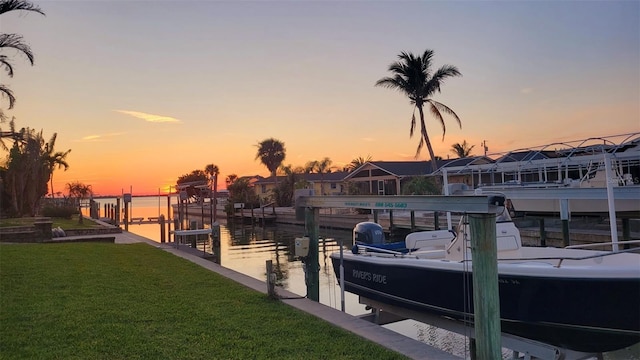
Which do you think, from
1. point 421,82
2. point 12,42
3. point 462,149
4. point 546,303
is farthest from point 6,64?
point 462,149

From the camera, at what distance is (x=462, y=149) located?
69.7m

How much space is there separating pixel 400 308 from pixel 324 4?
11.3 m

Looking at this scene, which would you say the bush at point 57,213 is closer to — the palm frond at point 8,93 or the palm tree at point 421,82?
the palm frond at point 8,93

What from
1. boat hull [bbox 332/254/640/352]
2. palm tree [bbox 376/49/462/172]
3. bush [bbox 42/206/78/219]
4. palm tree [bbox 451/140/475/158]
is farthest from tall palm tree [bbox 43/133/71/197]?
palm tree [bbox 451/140/475/158]

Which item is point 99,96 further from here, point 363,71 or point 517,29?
point 517,29

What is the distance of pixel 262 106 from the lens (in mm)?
22312

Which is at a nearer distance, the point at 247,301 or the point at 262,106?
the point at 247,301

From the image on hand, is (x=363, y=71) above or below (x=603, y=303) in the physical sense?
above

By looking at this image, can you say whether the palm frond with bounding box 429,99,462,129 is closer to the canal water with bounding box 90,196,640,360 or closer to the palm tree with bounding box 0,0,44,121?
the canal water with bounding box 90,196,640,360

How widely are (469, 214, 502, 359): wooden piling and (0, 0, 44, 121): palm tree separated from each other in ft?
50.8

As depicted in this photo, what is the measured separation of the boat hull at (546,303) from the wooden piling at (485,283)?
2.54m

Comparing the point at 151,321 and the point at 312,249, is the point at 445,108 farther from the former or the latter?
the point at 151,321

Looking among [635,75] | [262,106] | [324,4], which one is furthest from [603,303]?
[262,106]

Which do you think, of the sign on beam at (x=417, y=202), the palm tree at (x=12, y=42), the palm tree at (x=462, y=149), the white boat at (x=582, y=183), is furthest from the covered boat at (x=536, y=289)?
the palm tree at (x=462, y=149)
